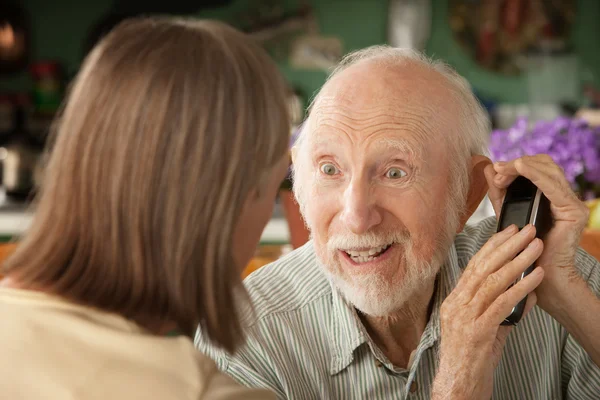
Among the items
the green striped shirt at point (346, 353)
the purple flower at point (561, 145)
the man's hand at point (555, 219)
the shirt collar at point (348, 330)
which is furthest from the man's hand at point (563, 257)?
the purple flower at point (561, 145)

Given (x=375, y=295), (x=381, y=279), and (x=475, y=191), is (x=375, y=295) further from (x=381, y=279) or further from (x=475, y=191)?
(x=475, y=191)

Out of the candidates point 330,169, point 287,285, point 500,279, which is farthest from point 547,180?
point 287,285

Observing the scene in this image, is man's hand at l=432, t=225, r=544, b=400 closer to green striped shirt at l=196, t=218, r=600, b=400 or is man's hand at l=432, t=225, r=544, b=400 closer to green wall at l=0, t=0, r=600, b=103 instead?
green striped shirt at l=196, t=218, r=600, b=400

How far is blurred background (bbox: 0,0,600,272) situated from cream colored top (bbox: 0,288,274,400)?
215 inches

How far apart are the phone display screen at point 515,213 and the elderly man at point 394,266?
0.05m

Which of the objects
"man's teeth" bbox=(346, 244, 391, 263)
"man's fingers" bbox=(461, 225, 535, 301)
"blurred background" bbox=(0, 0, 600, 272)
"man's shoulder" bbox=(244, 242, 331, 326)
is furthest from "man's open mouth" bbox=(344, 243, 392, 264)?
"blurred background" bbox=(0, 0, 600, 272)

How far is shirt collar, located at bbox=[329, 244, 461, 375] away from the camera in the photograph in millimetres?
1427

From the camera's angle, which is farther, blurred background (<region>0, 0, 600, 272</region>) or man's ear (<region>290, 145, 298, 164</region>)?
blurred background (<region>0, 0, 600, 272</region>)

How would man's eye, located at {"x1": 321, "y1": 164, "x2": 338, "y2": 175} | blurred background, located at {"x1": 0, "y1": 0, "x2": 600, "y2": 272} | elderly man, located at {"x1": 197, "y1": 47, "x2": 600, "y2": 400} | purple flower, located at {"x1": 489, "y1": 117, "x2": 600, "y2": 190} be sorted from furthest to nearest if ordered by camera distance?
blurred background, located at {"x1": 0, "y1": 0, "x2": 600, "y2": 272} → purple flower, located at {"x1": 489, "y1": 117, "x2": 600, "y2": 190} → man's eye, located at {"x1": 321, "y1": 164, "x2": 338, "y2": 175} → elderly man, located at {"x1": 197, "y1": 47, "x2": 600, "y2": 400}

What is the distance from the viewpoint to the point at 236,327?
3.05ft

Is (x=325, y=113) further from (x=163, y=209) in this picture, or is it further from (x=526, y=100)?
(x=526, y=100)

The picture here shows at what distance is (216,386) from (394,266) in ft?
2.31

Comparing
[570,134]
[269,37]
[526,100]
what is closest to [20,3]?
[269,37]

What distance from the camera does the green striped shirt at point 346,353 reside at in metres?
1.42
